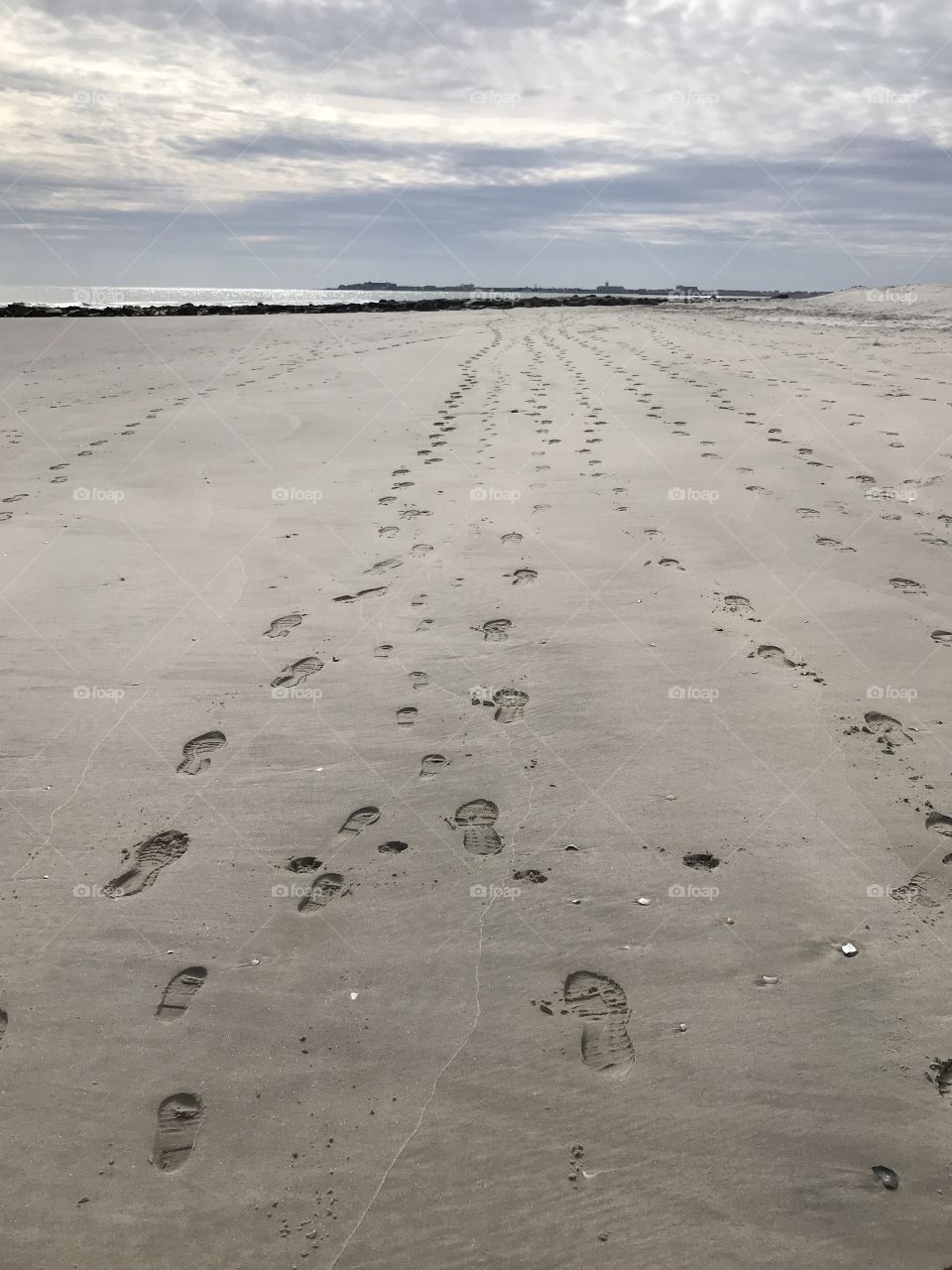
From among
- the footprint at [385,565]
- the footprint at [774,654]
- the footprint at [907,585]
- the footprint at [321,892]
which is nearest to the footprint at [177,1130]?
the footprint at [321,892]

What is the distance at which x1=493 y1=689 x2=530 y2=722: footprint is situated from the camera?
13.5 ft

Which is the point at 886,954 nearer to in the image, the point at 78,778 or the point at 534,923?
the point at 534,923

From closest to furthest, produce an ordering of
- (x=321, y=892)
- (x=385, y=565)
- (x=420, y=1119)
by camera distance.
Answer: (x=420, y=1119) → (x=321, y=892) → (x=385, y=565)

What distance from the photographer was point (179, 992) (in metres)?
2.73

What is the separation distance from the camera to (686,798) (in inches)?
138

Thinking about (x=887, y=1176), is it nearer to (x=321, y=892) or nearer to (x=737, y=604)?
(x=321, y=892)

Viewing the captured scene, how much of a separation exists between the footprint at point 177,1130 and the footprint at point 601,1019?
123cm

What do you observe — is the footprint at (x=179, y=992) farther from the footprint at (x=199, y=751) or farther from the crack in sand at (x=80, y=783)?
the footprint at (x=199, y=751)

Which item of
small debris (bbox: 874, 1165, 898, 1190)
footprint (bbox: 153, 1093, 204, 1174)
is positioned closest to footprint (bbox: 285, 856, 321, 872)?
footprint (bbox: 153, 1093, 204, 1174)

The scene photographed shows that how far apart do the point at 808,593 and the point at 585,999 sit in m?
3.65

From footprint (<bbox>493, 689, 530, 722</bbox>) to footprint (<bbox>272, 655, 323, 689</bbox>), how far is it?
1.14m

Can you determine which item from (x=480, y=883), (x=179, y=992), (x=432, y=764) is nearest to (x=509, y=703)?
(x=432, y=764)

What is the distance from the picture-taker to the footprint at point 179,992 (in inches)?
105

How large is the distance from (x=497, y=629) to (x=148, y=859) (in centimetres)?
251
